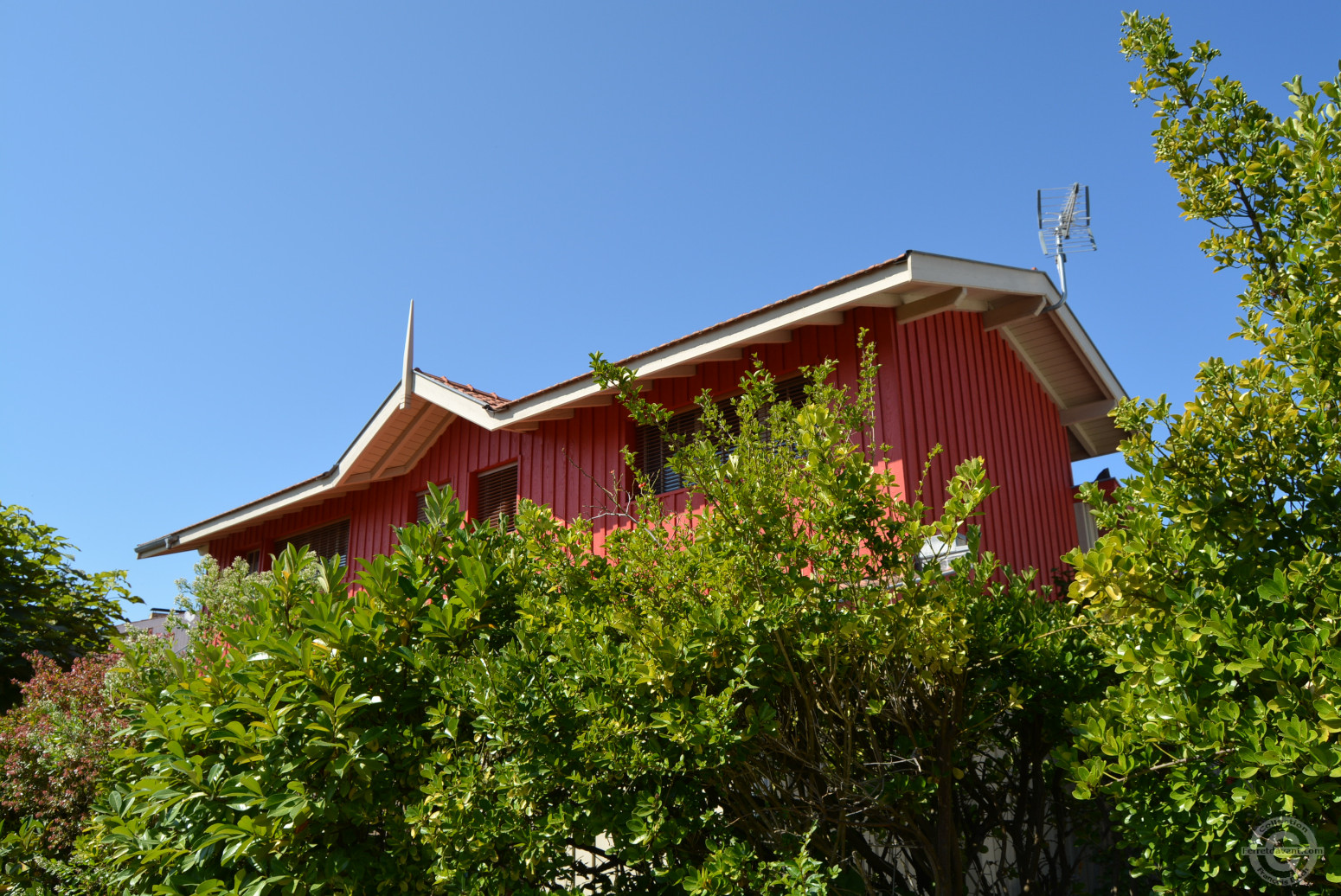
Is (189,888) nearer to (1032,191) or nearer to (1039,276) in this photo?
(1039,276)

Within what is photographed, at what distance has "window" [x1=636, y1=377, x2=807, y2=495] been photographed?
999cm

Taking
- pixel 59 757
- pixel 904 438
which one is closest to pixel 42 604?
pixel 59 757

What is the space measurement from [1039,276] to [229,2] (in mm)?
9371

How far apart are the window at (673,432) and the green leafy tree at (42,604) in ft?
29.0

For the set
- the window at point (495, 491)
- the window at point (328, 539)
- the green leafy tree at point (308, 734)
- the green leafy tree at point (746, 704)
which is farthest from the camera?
the window at point (328, 539)

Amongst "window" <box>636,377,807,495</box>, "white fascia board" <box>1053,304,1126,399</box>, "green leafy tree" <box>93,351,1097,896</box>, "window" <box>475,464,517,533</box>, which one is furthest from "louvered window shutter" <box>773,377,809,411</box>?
"green leafy tree" <box>93,351,1097,896</box>

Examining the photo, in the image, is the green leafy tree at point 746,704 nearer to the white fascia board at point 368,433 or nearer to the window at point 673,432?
the window at point 673,432

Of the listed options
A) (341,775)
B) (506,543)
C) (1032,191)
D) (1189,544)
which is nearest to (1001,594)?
(1189,544)

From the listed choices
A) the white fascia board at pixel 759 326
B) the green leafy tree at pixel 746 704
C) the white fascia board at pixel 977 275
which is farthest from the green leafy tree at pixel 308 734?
the white fascia board at pixel 977 275

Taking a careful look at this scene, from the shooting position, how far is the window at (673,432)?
32.8 ft

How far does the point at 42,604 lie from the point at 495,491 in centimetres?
750

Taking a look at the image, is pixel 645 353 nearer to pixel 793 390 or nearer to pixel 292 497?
pixel 793 390

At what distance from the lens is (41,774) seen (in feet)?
29.2

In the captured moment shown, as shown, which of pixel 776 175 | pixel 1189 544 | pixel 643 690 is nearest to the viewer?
pixel 1189 544
